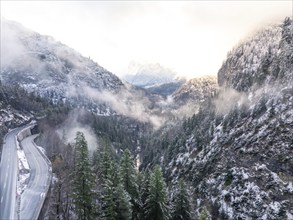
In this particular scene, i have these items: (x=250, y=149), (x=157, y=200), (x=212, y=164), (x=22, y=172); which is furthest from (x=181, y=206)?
(x=212, y=164)

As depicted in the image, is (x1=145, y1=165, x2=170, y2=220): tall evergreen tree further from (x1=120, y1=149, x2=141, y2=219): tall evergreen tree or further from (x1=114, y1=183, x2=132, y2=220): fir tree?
(x1=114, y1=183, x2=132, y2=220): fir tree

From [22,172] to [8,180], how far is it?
8.57 m

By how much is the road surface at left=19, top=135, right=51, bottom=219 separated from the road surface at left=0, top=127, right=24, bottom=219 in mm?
1984

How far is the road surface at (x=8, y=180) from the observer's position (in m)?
58.0

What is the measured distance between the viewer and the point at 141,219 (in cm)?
4884

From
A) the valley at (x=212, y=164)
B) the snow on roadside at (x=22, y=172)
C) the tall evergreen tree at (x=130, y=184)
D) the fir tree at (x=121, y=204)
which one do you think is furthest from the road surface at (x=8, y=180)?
the fir tree at (x=121, y=204)

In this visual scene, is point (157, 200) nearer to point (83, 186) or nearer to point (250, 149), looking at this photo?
point (83, 186)

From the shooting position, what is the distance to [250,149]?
89.6 metres

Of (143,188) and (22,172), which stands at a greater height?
(143,188)

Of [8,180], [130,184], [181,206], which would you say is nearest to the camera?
[181,206]

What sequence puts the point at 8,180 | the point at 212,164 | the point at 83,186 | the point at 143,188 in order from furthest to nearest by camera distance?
the point at 212,164, the point at 8,180, the point at 143,188, the point at 83,186

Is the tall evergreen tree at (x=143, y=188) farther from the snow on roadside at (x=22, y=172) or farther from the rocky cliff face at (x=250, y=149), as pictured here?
the snow on roadside at (x=22, y=172)

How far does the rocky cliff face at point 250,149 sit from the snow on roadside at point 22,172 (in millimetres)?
45021

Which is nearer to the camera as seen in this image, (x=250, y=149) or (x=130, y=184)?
(x=130, y=184)
